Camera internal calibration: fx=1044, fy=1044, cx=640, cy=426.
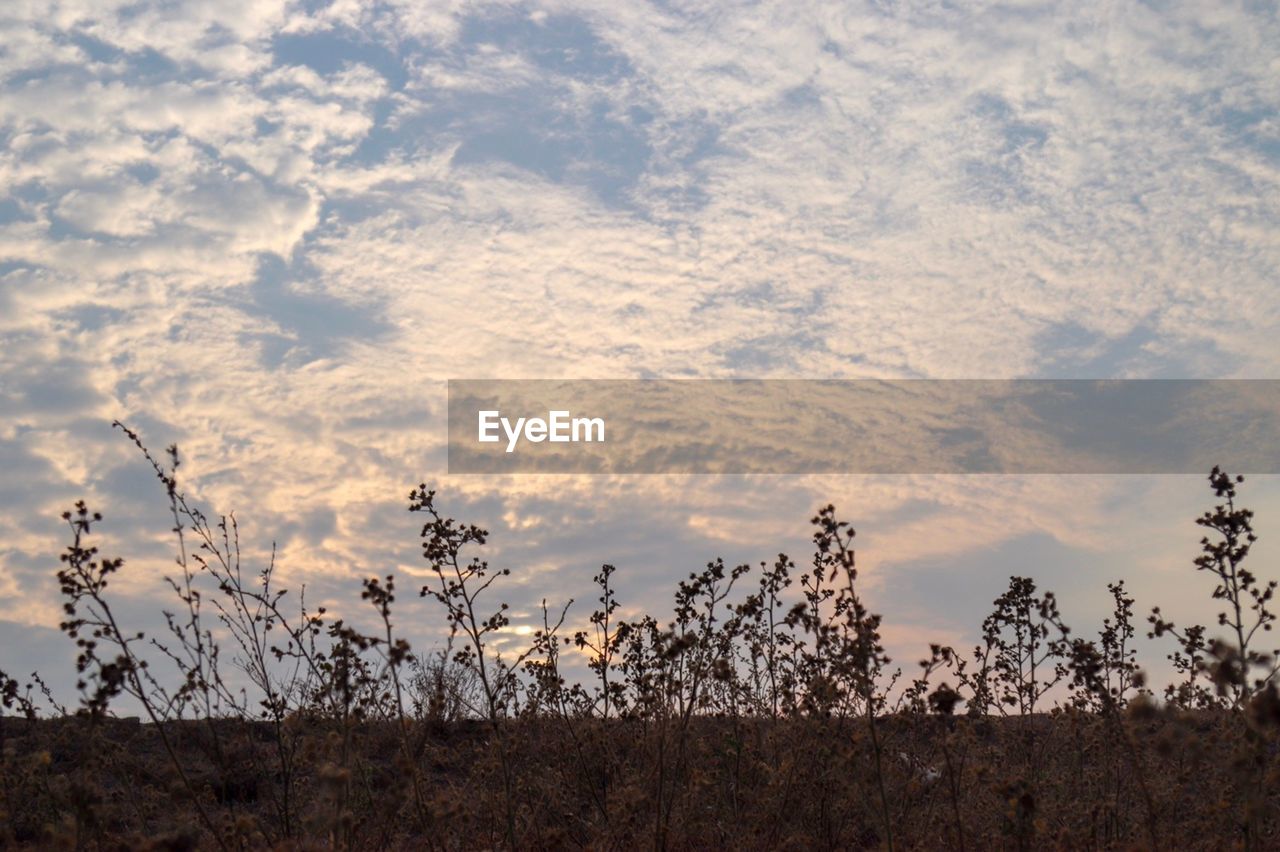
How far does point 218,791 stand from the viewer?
1131 centimetres

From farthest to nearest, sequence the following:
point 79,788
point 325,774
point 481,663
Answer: point 481,663 < point 79,788 < point 325,774

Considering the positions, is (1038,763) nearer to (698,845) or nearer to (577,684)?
(698,845)

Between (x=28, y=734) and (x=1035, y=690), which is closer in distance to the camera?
(x=1035, y=690)

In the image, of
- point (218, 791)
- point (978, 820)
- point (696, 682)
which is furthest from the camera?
point (218, 791)

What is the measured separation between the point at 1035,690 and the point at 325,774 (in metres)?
6.66

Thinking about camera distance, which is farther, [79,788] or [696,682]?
[696,682]

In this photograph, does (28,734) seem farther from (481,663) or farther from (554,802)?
(481,663)

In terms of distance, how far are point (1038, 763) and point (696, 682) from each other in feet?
14.2

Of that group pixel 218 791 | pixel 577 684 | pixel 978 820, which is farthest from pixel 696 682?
pixel 218 791

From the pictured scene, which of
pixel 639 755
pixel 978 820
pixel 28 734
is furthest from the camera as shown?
pixel 28 734

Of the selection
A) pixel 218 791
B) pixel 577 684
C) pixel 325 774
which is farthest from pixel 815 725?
pixel 218 791

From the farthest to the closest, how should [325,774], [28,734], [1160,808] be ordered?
[28,734] → [1160,808] → [325,774]

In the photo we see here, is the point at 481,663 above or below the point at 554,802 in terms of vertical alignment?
above

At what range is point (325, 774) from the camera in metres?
3.96
